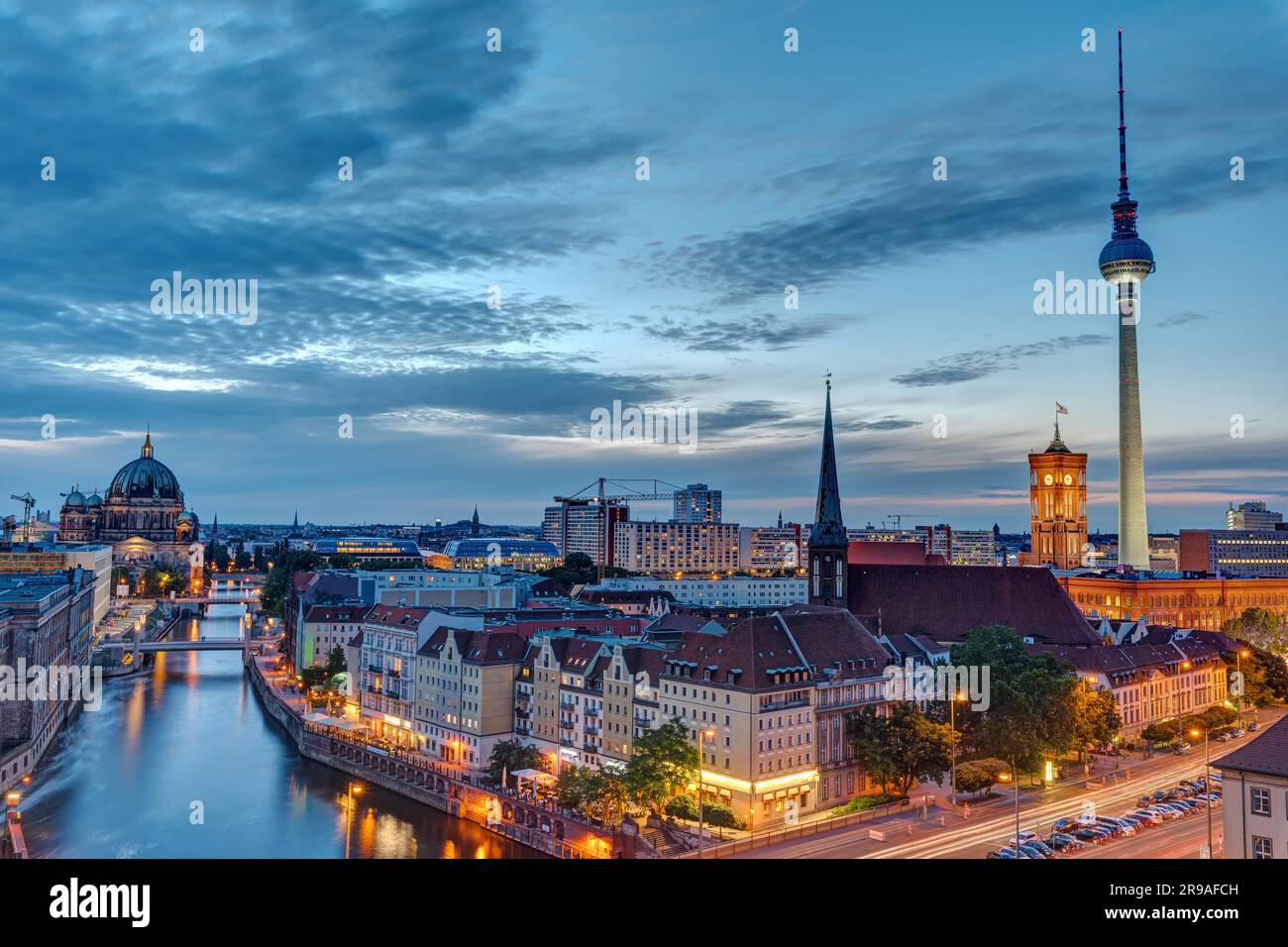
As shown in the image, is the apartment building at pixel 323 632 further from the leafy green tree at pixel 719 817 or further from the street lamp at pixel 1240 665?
the street lamp at pixel 1240 665

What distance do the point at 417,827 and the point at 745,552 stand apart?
117 metres

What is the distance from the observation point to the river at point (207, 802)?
30766mm

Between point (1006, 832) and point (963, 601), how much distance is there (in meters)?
22.4

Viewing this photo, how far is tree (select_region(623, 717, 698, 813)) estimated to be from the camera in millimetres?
28766

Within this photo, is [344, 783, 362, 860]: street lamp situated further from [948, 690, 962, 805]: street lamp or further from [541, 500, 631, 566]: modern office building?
[541, 500, 631, 566]: modern office building

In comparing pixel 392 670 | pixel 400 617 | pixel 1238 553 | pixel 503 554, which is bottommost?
pixel 392 670

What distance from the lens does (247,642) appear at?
72.6 meters

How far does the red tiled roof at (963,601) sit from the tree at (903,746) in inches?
658

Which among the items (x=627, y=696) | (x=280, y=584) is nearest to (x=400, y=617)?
(x=627, y=696)

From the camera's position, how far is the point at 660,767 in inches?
Answer: 1142

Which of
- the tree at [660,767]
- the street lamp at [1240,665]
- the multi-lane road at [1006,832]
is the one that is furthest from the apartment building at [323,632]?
the street lamp at [1240,665]

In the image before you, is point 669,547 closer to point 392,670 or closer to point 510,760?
point 392,670
